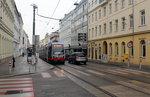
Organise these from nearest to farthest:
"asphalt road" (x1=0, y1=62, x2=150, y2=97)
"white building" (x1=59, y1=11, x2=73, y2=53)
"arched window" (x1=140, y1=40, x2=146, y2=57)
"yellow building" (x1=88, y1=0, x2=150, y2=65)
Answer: "asphalt road" (x1=0, y1=62, x2=150, y2=97), "yellow building" (x1=88, y1=0, x2=150, y2=65), "arched window" (x1=140, y1=40, x2=146, y2=57), "white building" (x1=59, y1=11, x2=73, y2=53)

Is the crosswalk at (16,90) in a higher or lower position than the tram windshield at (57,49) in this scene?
lower

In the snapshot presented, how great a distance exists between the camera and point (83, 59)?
28688 mm

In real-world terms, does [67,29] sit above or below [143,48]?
above

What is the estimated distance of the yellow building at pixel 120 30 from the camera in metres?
25.0

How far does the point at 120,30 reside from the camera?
31.2m

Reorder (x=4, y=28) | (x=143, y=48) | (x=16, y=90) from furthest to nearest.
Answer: (x=4, y=28)
(x=143, y=48)
(x=16, y=90)

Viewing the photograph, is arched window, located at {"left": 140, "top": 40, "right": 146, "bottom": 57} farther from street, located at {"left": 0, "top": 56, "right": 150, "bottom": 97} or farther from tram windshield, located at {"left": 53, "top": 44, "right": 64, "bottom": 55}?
street, located at {"left": 0, "top": 56, "right": 150, "bottom": 97}

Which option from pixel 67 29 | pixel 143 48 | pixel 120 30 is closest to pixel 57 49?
pixel 120 30

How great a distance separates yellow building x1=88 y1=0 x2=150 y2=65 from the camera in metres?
25.0

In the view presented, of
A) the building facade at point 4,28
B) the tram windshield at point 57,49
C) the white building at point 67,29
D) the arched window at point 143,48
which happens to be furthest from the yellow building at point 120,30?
the white building at point 67,29

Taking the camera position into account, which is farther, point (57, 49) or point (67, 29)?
point (67, 29)

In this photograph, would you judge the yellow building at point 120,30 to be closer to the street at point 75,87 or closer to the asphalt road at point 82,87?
the asphalt road at point 82,87

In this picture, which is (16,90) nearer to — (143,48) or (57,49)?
(57,49)

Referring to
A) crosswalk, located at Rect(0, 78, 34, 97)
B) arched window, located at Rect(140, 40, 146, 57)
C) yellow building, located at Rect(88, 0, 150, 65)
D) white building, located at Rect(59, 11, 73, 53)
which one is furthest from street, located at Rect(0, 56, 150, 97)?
white building, located at Rect(59, 11, 73, 53)
